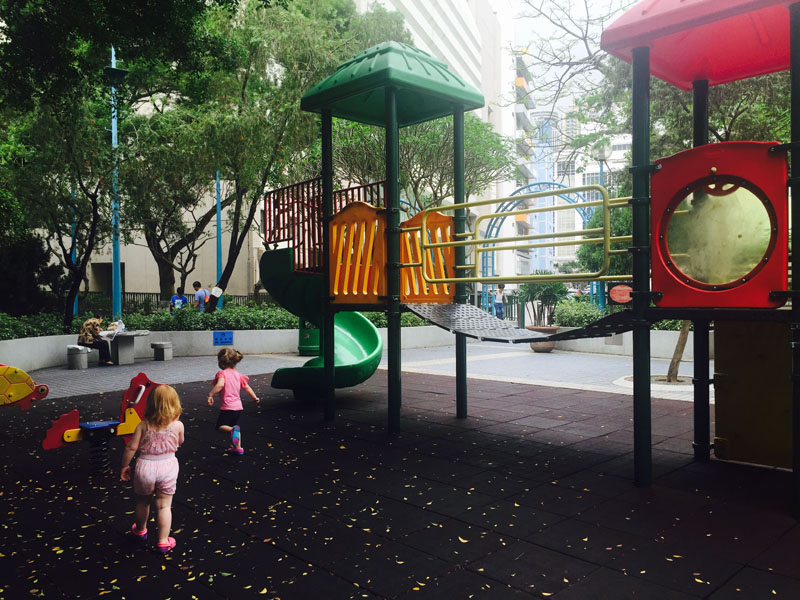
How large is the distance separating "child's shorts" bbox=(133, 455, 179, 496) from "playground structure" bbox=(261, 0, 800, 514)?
2.77 m

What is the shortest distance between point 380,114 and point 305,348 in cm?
420

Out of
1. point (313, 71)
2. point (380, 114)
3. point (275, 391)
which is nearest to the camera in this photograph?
point (380, 114)

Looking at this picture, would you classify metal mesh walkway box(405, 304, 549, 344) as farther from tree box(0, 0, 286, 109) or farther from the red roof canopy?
tree box(0, 0, 286, 109)

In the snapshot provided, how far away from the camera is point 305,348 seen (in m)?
10.5

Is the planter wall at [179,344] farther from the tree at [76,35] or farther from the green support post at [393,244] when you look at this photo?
the green support post at [393,244]

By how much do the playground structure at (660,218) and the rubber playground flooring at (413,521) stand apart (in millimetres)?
520

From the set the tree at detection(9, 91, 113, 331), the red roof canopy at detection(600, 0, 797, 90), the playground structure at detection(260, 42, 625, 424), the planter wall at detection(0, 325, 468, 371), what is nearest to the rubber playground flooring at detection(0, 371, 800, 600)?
the playground structure at detection(260, 42, 625, 424)

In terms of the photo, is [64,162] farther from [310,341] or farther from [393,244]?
[393,244]

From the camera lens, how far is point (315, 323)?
9.66m

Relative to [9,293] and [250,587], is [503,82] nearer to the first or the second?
[9,293]


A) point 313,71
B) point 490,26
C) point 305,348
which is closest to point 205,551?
point 305,348

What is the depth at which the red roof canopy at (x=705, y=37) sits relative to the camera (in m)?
4.24

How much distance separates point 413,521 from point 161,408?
164 centimetres

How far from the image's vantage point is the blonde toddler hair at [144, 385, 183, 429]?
11.5 feet
